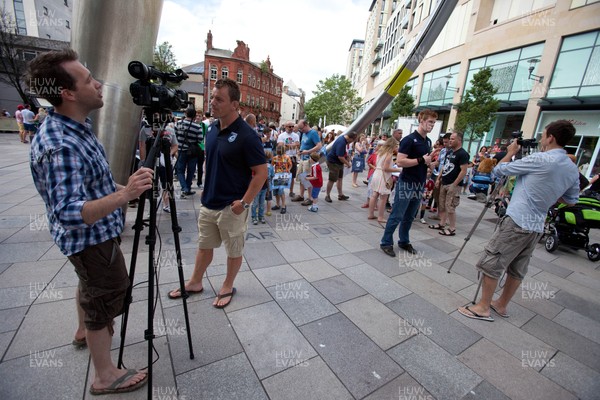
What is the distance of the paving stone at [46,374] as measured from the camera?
5.61ft

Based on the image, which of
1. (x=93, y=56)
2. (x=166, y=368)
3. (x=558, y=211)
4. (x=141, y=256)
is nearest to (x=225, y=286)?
(x=166, y=368)

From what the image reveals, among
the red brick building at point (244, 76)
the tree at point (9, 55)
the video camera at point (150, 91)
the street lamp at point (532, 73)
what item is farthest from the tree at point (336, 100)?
the video camera at point (150, 91)

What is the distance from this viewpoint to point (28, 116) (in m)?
13.5

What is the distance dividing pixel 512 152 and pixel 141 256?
491 centimetres

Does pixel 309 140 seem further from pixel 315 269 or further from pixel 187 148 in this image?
pixel 315 269

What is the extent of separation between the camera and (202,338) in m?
2.29

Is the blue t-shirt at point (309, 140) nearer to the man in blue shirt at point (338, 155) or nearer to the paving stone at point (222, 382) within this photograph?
the man in blue shirt at point (338, 155)

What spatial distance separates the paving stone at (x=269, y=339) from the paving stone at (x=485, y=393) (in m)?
1.23

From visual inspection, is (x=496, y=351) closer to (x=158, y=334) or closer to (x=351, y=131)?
(x=158, y=334)

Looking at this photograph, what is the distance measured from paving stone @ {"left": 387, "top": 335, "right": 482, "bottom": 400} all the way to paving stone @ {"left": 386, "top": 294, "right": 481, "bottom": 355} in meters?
0.13

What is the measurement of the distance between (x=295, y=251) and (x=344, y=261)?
783 mm

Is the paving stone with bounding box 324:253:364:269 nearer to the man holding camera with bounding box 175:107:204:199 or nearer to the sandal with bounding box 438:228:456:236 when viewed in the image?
the sandal with bounding box 438:228:456:236

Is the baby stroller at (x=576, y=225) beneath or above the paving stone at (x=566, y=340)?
above

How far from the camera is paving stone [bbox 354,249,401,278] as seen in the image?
3.83m
